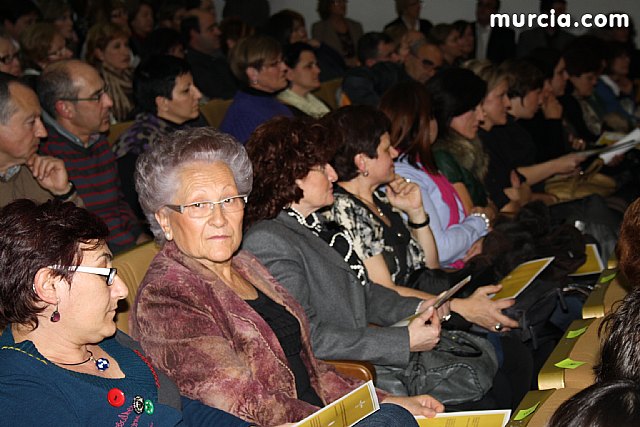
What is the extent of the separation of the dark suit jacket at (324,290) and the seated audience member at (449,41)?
19.7 feet

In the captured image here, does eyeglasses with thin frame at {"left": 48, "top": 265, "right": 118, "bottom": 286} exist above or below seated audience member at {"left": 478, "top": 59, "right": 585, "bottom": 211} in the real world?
above

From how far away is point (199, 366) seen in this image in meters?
2.14

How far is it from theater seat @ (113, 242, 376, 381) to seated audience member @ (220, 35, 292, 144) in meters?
2.38

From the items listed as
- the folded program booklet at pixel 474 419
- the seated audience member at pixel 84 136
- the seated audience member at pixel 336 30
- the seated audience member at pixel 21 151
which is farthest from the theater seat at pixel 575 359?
the seated audience member at pixel 336 30

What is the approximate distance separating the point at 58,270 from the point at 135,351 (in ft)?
1.24

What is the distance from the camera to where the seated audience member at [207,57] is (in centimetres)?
698

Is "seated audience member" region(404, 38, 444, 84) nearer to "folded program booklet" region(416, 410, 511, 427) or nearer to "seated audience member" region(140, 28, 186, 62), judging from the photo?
"seated audience member" region(140, 28, 186, 62)

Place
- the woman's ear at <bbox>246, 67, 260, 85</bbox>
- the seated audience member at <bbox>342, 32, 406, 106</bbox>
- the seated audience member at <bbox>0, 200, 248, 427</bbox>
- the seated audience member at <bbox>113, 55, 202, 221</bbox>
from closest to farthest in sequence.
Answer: the seated audience member at <bbox>0, 200, 248, 427</bbox>
the seated audience member at <bbox>113, 55, 202, 221</bbox>
the woman's ear at <bbox>246, 67, 260, 85</bbox>
the seated audience member at <bbox>342, 32, 406, 106</bbox>

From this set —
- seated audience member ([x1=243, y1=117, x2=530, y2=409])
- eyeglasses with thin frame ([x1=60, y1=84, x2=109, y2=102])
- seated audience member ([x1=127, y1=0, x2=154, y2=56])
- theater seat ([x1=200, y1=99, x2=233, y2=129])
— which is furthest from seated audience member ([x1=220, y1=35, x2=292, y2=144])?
seated audience member ([x1=127, y1=0, x2=154, y2=56])

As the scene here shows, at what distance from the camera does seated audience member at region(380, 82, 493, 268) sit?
3.92 m

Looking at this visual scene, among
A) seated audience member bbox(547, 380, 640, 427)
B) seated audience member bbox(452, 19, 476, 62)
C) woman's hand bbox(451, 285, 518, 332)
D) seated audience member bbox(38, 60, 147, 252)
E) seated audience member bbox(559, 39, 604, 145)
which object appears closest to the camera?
seated audience member bbox(547, 380, 640, 427)

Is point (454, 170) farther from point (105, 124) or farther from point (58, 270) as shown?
point (58, 270)

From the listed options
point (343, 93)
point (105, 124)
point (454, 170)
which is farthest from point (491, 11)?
point (105, 124)

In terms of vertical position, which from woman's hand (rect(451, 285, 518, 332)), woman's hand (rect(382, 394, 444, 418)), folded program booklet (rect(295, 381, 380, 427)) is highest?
folded program booklet (rect(295, 381, 380, 427))
